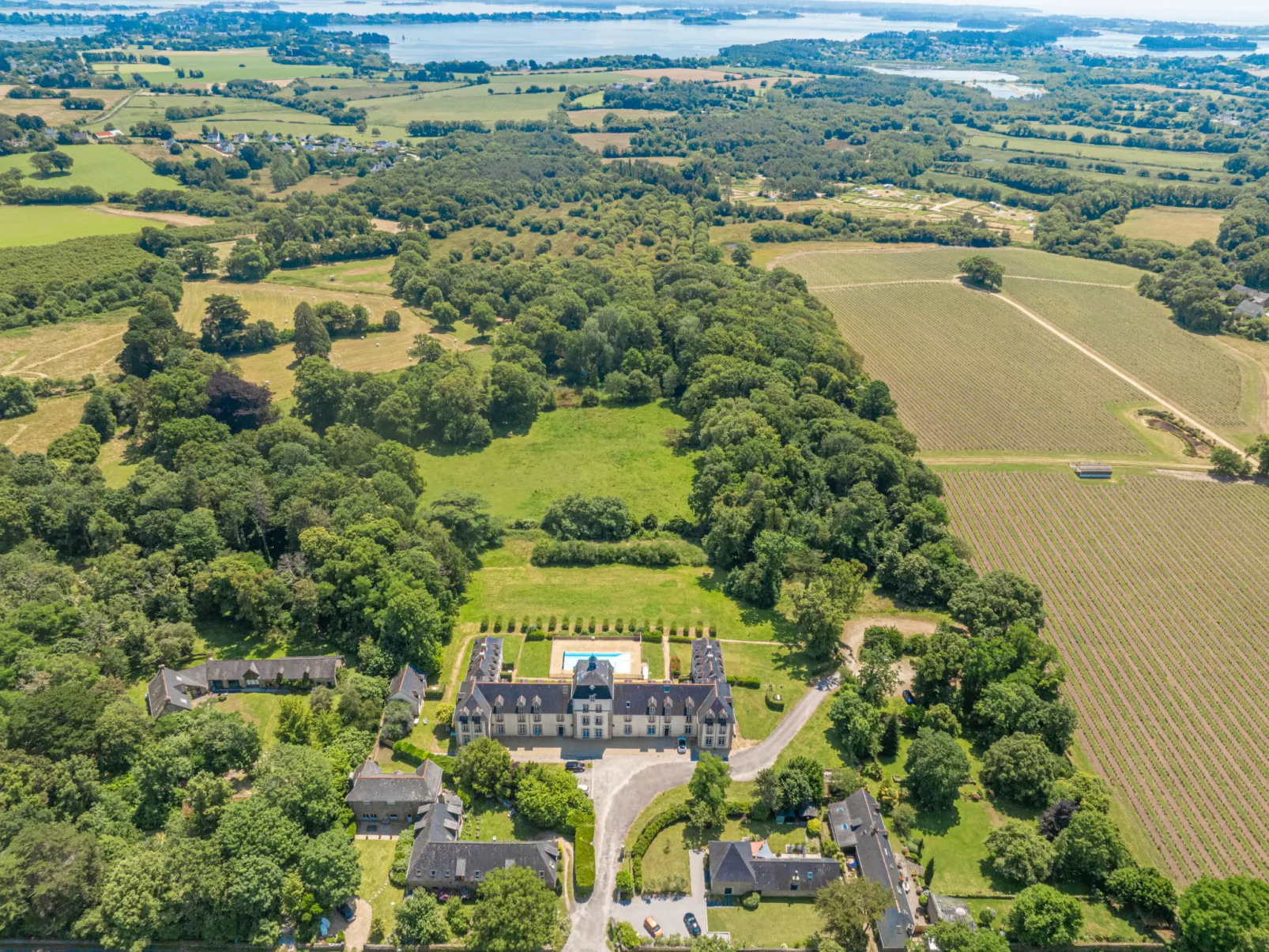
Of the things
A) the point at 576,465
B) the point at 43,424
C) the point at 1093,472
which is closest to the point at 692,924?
the point at 576,465

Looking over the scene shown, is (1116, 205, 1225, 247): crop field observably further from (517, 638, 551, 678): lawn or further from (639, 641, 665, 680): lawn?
(517, 638, 551, 678): lawn

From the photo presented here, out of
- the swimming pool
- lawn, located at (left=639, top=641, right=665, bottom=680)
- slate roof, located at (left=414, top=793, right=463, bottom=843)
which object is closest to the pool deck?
the swimming pool

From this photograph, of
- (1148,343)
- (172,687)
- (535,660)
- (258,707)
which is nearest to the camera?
(172,687)

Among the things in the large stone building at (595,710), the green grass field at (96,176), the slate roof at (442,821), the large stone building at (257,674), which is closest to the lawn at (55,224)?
the green grass field at (96,176)

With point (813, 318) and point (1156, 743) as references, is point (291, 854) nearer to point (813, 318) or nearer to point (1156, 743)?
point (1156, 743)

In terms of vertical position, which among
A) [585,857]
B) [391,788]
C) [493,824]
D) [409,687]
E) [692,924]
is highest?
[391,788]

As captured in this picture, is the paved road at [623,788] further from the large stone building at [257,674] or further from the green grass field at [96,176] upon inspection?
the green grass field at [96,176]

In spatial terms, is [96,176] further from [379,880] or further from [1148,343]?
[1148,343]
